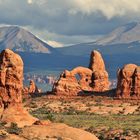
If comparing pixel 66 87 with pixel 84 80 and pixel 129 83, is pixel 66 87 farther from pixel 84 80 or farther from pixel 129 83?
pixel 129 83

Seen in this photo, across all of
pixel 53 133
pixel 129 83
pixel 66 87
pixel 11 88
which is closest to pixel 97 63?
pixel 66 87

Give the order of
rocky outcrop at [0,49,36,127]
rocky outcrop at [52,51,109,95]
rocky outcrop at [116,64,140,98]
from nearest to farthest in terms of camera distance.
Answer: rocky outcrop at [0,49,36,127] → rocky outcrop at [116,64,140,98] → rocky outcrop at [52,51,109,95]

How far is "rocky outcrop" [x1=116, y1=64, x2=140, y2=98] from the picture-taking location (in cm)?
11800

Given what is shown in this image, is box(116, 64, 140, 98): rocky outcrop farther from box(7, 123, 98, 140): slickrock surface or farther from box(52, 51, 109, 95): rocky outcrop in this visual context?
box(7, 123, 98, 140): slickrock surface

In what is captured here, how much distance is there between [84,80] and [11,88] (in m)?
60.7

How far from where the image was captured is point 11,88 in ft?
260

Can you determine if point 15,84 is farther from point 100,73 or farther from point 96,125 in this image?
point 100,73

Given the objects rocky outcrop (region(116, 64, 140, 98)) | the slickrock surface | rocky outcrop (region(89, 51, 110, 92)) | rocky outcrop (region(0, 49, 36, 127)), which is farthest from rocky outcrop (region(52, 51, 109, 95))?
the slickrock surface

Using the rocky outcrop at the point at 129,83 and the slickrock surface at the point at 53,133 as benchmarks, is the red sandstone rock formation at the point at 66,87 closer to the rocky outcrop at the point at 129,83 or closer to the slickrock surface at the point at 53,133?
the rocky outcrop at the point at 129,83

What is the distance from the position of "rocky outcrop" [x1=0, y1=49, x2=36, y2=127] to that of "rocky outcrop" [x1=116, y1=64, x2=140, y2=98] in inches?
1530

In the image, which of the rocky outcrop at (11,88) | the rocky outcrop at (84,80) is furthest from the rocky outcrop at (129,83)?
the rocky outcrop at (11,88)

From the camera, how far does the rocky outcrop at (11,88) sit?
241 ft

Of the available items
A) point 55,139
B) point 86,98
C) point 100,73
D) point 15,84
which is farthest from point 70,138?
point 100,73

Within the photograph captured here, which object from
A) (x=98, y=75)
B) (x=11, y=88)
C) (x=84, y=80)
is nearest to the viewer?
(x=11, y=88)
